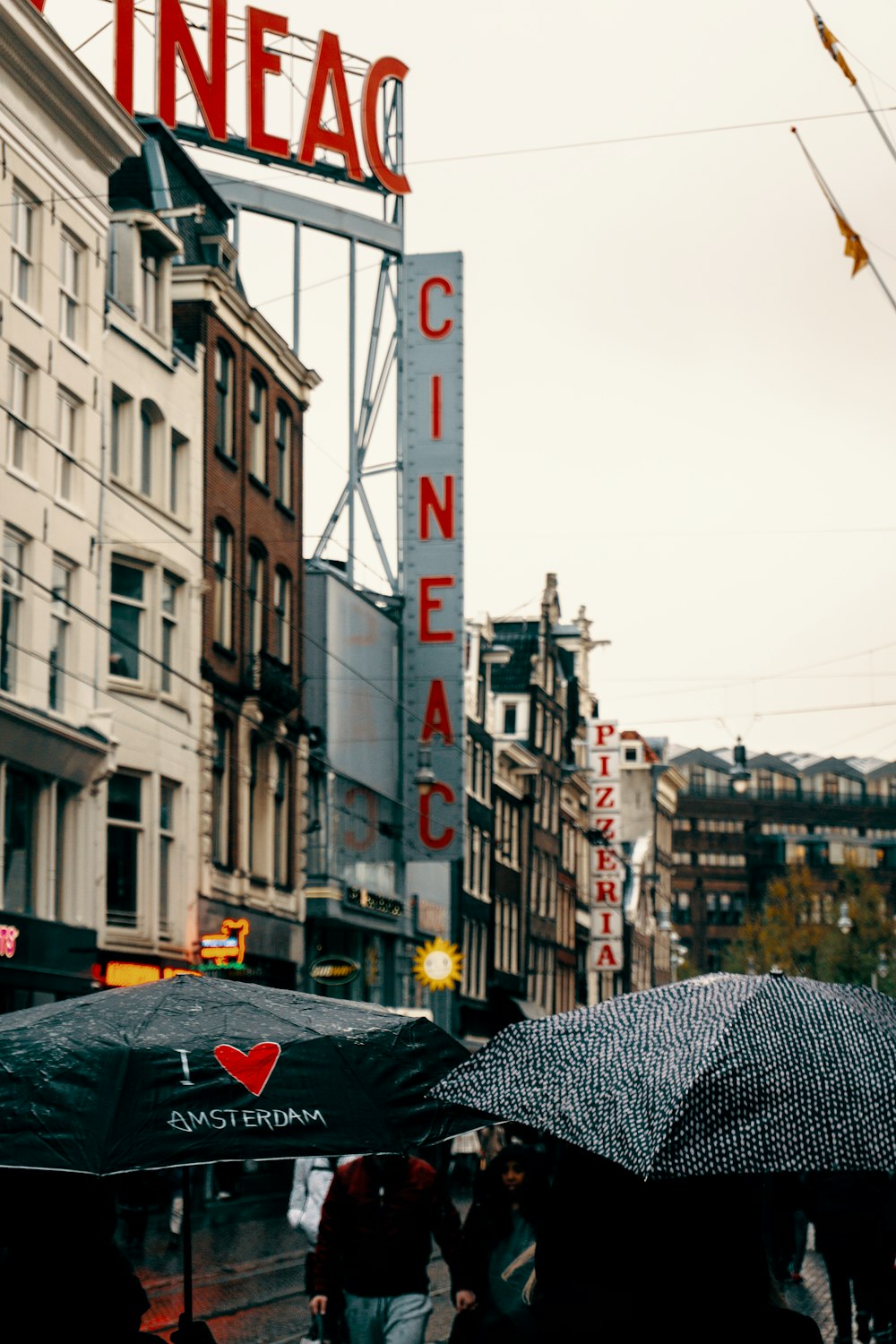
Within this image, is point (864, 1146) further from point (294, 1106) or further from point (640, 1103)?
point (294, 1106)

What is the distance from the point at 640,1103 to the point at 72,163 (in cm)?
2602

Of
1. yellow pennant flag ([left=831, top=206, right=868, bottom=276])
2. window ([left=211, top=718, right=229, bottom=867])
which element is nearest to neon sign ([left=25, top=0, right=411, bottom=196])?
window ([left=211, top=718, right=229, bottom=867])

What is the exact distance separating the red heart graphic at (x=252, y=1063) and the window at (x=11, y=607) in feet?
66.1

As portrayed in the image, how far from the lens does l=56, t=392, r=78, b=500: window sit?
28.6 m

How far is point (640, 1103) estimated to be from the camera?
18.2ft

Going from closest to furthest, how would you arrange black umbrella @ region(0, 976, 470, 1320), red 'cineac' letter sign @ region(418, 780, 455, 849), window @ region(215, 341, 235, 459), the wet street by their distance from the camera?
black umbrella @ region(0, 976, 470, 1320), the wet street, window @ region(215, 341, 235, 459), red 'cineac' letter sign @ region(418, 780, 455, 849)

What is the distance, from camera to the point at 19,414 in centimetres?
2744

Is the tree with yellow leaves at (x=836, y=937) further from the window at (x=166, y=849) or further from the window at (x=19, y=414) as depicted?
the window at (x=19, y=414)

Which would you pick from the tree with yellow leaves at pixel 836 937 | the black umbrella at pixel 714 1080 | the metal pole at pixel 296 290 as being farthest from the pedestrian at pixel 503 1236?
the tree with yellow leaves at pixel 836 937

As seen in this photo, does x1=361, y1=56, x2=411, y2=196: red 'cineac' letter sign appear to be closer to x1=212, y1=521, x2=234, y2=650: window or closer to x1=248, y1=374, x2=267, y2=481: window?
x1=248, y1=374, x2=267, y2=481: window

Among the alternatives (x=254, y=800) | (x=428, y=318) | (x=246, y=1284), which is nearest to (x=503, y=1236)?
(x=246, y=1284)

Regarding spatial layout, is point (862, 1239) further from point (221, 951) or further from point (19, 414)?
point (221, 951)

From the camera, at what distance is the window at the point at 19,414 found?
27.0 metres

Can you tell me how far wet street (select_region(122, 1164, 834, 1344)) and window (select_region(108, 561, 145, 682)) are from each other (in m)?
8.14
